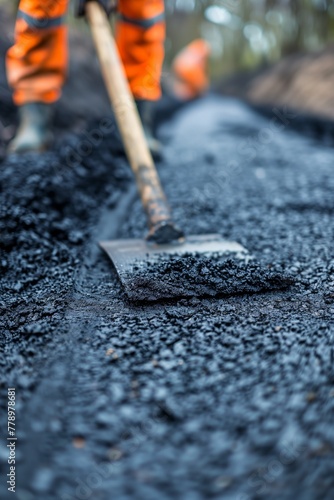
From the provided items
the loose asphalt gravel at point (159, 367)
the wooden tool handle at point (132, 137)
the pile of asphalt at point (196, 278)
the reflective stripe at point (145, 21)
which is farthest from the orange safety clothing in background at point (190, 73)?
the pile of asphalt at point (196, 278)

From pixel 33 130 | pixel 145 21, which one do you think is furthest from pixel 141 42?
pixel 33 130

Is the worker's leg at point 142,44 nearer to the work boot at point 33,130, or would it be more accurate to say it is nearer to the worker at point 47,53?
the worker at point 47,53

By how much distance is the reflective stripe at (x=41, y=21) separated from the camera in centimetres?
205

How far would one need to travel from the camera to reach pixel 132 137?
1564 mm

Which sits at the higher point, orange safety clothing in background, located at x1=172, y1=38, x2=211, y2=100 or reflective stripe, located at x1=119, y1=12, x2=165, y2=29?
reflective stripe, located at x1=119, y1=12, x2=165, y2=29

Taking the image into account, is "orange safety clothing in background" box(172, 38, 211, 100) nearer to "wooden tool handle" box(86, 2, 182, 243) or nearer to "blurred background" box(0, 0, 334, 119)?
"blurred background" box(0, 0, 334, 119)

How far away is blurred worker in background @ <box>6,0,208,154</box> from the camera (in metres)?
2.09

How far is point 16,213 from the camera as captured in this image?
4.76 feet

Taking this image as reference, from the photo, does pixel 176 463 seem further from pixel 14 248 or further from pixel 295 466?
pixel 14 248

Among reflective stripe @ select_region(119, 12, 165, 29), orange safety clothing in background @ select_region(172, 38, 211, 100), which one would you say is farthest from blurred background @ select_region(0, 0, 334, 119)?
orange safety clothing in background @ select_region(172, 38, 211, 100)

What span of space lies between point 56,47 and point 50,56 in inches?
2.1

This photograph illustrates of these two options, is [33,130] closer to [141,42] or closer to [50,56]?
[50,56]

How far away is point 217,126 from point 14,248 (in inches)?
145

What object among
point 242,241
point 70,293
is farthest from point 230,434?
point 242,241
